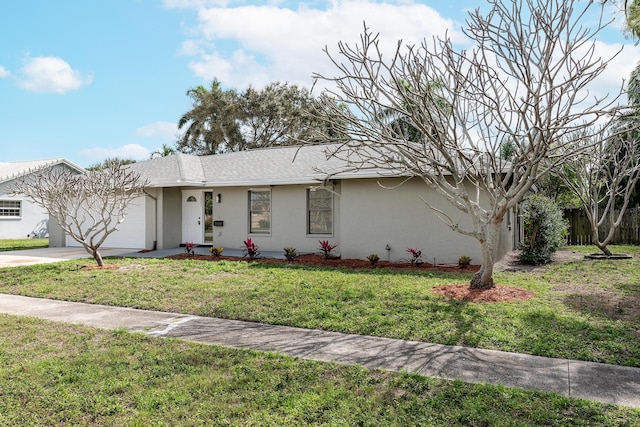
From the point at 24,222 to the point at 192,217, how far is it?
1455 centimetres

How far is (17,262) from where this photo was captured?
44.3ft

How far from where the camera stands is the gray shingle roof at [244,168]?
1458 centimetres

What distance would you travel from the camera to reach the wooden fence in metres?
18.5

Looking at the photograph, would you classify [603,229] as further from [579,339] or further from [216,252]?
[216,252]

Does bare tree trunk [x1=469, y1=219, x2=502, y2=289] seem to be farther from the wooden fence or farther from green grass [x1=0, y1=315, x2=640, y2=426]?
the wooden fence

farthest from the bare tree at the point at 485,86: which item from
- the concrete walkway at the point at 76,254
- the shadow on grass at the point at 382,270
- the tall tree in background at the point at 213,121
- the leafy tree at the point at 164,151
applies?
the leafy tree at the point at 164,151

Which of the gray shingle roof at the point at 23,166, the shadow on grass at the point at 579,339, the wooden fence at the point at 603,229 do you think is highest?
the gray shingle roof at the point at 23,166

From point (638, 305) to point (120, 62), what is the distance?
627 inches

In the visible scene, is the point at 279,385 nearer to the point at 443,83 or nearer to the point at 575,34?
the point at 443,83

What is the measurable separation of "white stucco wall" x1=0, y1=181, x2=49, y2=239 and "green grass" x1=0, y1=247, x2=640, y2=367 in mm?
15877

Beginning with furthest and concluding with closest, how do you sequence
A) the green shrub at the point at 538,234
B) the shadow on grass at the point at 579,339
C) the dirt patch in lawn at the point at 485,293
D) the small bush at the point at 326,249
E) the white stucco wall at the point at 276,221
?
the white stucco wall at the point at 276,221 → the small bush at the point at 326,249 → the green shrub at the point at 538,234 → the dirt patch in lawn at the point at 485,293 → the shadow on grass at the point at 579,339

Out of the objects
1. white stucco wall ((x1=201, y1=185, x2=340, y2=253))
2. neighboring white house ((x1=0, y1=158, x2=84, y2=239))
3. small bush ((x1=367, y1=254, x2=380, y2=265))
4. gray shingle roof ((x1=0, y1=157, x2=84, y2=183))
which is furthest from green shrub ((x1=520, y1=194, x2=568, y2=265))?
gray shingle roof ((x1=0, y1=157, x2=84, y2=183))

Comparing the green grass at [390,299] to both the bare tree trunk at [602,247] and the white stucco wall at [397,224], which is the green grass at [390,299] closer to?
the bare tree trunk at [602,247]

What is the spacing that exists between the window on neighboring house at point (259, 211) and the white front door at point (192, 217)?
2.57 meters
